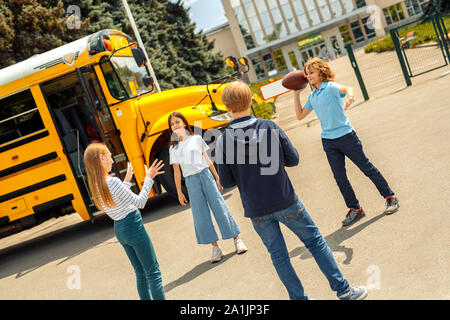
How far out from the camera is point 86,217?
27.6ft

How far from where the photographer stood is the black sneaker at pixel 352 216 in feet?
16.1

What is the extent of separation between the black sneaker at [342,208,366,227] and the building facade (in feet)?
155

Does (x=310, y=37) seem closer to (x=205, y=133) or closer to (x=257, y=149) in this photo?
(x=205, y=133)

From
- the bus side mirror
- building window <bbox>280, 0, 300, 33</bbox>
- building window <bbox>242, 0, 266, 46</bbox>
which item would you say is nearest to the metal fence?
the bus side mirror

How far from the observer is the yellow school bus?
8.12 metres

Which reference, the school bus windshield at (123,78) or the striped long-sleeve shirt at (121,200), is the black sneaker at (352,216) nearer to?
the striped long-sleeve shirt at (121,200)

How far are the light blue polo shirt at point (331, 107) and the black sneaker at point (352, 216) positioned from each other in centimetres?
79

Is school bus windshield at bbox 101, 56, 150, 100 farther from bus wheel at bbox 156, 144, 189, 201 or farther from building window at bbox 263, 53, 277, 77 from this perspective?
building window at bbox 263, 53, 277, 77

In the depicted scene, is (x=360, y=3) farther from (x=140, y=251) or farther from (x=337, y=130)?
(x=140, y=251)

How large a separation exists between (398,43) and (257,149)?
10.6 m

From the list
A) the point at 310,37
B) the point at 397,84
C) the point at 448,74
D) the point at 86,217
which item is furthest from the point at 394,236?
the point at 310,37

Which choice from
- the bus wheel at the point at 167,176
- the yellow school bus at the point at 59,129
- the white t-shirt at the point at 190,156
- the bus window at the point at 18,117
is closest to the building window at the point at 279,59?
the yellow school bus at the point at 59,129

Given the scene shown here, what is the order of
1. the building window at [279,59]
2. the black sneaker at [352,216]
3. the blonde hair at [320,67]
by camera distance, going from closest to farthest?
the blonde hair at [320,67], the black sneaker at [352,216], the building window at [279,59]
